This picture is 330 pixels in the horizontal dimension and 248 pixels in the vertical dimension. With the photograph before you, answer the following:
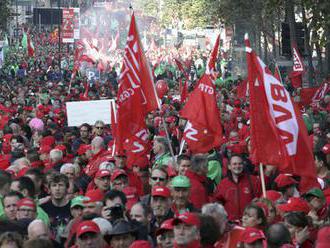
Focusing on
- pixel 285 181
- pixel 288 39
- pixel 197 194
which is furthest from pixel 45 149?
pixel 288 39

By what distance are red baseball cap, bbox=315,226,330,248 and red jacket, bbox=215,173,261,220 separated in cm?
274

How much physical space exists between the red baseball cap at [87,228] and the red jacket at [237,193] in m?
2.74

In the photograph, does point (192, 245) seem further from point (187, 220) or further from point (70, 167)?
point (70, 167)

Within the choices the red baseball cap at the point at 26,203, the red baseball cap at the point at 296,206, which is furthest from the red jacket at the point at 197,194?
the red baseball cap at the point at 26,203

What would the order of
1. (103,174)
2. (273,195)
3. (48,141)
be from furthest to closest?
(48,141) < (103,174) < (273,195)

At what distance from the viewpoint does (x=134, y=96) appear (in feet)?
44.0

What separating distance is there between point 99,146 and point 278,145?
185 inches

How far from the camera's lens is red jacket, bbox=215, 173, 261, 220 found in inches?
443

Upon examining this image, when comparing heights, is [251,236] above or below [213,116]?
below

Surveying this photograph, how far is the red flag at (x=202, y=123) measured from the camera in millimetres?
13641

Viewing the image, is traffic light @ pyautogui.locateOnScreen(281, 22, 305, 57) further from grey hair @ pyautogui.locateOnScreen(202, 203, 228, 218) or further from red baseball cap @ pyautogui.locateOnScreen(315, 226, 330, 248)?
red baseball cap @ pyautogui.locateOnScreen(315, 226, 330, 248)

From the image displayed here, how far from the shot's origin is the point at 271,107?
34.3 feet

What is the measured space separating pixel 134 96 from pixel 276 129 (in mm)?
3355

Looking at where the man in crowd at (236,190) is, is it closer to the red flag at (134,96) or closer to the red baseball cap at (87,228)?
the red flag at (134,96)
